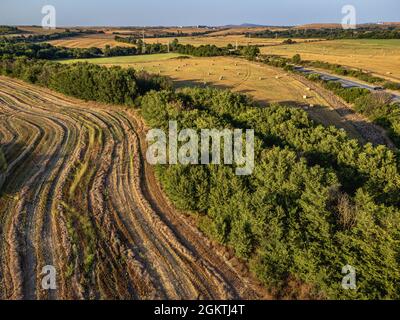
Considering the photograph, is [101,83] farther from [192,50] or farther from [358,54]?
[358,54]

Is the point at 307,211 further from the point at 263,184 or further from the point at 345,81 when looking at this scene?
the point at 345,81

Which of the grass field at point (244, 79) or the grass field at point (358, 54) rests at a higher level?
the grass field at point (358, 54)

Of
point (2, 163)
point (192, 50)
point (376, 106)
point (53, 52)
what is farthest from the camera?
point (192, 50)

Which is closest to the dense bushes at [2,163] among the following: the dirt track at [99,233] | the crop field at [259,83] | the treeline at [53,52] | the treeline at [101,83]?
the dirt track at [99,233]

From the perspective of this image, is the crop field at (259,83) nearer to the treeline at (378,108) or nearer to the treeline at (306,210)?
the treeline at (378,108)

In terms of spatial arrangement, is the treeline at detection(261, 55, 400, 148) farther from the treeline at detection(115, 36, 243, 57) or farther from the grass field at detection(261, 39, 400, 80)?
the treeline at detection(115, 36, 243, 57)

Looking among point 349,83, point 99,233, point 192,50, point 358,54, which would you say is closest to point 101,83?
point 99,233

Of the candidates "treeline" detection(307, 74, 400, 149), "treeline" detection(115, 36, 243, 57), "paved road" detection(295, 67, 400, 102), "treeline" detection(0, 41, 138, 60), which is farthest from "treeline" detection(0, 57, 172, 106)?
"treeline" detection(115, 36, 243, 57)
